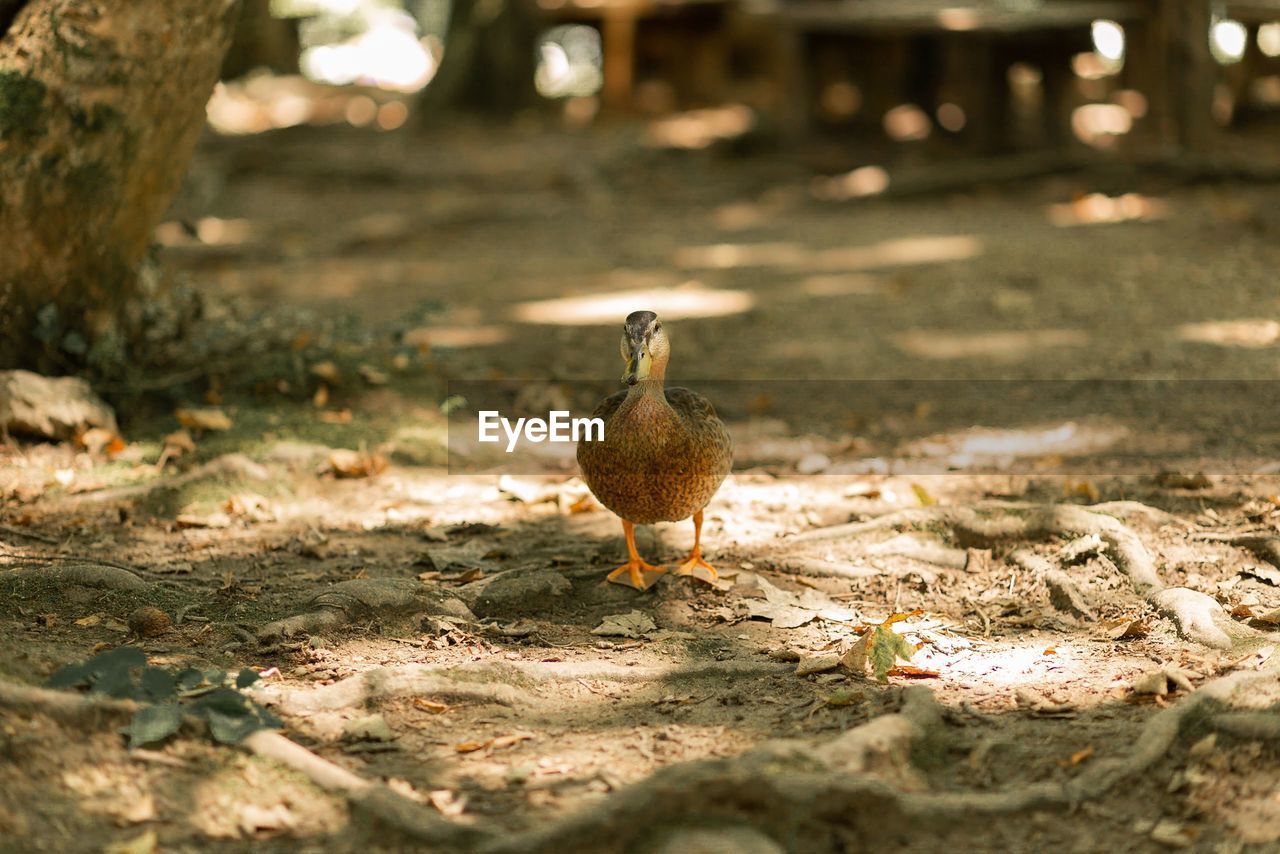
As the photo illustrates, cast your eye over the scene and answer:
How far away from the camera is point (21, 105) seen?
520 cm

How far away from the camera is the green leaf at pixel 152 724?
3.05 m

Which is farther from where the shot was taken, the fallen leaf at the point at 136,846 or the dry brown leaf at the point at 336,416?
the dry brown leaf at the point at 336,416

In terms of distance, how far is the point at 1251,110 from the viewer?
13.0m

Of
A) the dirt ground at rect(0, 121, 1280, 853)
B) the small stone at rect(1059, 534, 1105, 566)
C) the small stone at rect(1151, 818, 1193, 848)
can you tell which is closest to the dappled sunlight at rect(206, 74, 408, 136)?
the dirt ground at rect(0, 121, 1280, 853)

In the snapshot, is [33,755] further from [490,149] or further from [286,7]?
[286,7]

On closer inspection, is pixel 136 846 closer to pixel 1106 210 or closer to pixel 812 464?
pixel 812 464

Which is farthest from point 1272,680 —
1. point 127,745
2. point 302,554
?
point 302,554

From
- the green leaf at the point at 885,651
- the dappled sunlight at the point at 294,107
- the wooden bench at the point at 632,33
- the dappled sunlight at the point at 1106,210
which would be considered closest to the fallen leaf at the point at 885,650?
the green leaf at the point at 885,651

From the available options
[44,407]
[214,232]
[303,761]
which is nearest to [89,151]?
[44,407]

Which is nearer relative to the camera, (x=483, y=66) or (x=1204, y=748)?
(x=1204, y=748)

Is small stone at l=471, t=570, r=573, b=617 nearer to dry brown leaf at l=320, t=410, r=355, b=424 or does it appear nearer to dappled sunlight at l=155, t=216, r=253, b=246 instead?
dry brown leaf at l=320, t=410, r=355, b=424

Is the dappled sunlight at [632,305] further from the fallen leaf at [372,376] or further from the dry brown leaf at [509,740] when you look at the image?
the dry brown leaf at [509,740]

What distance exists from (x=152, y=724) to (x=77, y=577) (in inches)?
46.0

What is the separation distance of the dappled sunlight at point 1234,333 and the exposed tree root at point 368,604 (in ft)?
14.8
